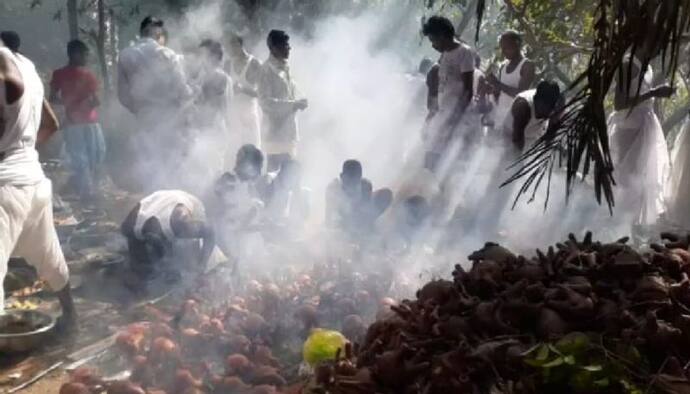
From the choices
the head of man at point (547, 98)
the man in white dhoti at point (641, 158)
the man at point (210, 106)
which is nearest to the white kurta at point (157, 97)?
the man at point (210, 106)

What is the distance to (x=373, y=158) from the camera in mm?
12555

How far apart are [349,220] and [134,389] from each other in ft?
12.7

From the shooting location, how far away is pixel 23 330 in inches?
177

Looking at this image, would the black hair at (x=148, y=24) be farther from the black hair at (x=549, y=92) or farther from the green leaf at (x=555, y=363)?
the green leaf at (x=555, y=363)

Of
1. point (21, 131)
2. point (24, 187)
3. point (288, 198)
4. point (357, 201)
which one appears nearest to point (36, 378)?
point (24, 187)

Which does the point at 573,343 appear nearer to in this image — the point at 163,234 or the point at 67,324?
the point at 67,324

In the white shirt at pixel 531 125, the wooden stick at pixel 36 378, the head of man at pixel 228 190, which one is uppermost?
the white shirt at pixel 531 125

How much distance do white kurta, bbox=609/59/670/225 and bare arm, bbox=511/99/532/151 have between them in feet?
3.06

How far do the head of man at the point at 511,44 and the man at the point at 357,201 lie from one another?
6.02 ft

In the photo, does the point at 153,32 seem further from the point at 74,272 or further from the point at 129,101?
the point at 74,272

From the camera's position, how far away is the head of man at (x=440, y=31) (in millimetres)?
6918

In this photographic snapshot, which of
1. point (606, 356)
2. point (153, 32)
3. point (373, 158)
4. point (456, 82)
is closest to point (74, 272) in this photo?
point (153, 32)

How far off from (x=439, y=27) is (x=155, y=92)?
10.5 ft

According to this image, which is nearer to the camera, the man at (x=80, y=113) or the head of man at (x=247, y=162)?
the head of man at (x=247, y=162)
